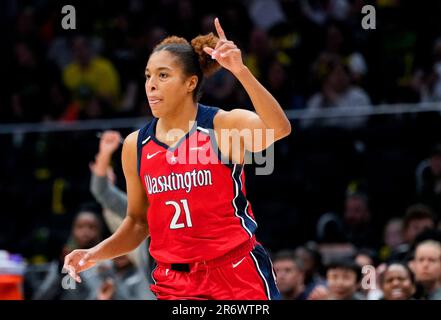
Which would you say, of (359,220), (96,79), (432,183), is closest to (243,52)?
Answer: (96,79)

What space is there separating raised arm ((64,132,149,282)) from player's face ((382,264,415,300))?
2.21m

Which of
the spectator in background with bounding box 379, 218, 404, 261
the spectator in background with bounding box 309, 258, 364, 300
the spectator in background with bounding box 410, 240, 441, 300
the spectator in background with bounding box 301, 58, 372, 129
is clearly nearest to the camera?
Answer: the spectator in background with bounding box 410, 240, 441, 300

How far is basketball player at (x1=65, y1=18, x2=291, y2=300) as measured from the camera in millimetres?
4762

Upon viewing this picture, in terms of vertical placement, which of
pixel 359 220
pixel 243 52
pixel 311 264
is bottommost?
pixel 311 264

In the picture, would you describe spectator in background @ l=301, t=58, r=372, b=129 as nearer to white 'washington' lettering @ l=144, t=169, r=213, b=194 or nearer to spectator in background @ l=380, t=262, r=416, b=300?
spectator in background @ l=380, t=262, r=416, b=300

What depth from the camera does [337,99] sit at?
1012 cm

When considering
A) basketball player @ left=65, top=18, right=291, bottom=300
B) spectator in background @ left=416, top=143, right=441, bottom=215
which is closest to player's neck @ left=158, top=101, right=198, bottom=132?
basketball player @ left=65, top=18, right=291, bottom=300

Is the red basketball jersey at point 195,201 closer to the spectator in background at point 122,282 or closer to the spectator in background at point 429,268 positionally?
the spectator in background at point 122,282

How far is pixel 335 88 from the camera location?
10133 mm

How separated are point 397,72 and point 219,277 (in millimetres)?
6110

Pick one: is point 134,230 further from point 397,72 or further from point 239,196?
point 397,72

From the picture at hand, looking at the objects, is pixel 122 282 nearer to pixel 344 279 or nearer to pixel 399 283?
pixel 344 279

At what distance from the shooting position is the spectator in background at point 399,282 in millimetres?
6789

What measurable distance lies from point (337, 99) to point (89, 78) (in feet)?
9.40
